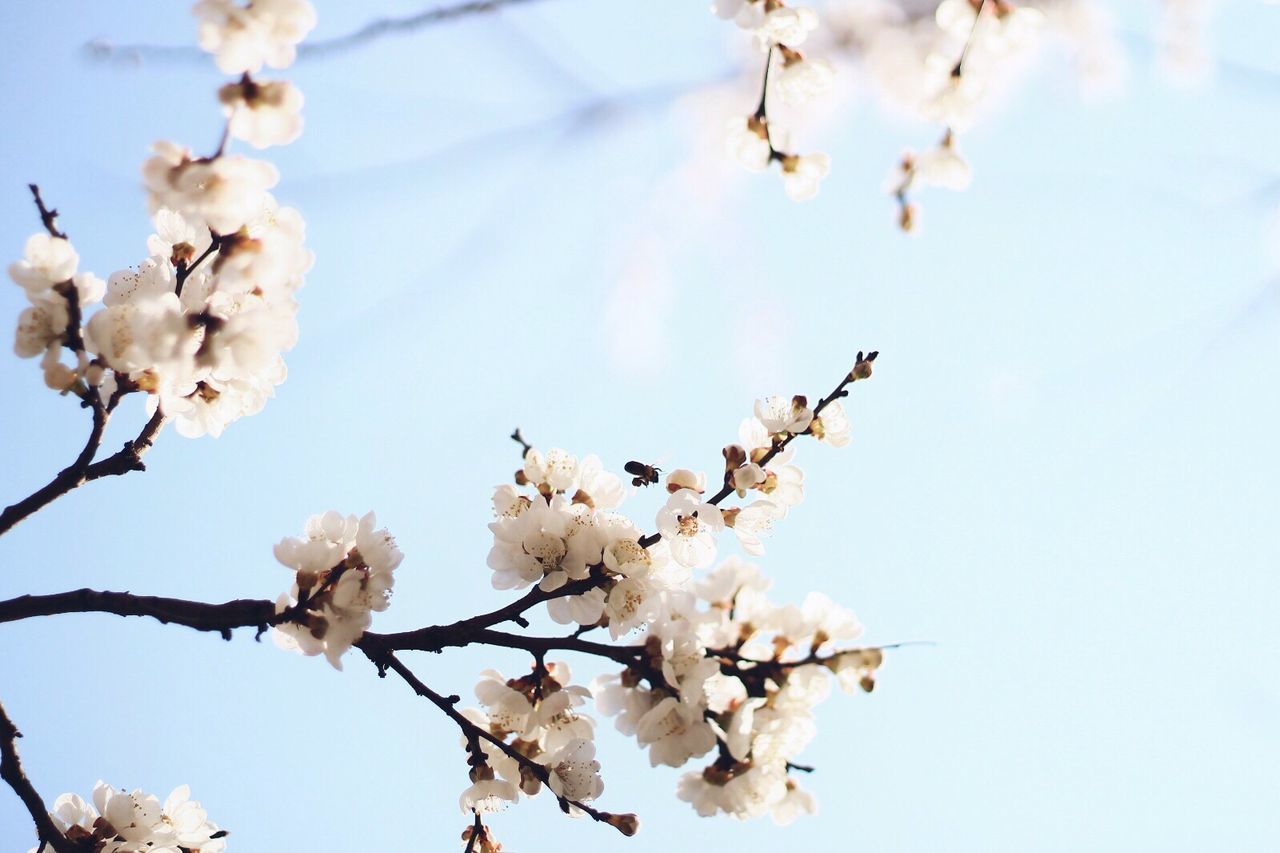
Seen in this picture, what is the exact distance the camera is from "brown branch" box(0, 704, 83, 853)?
125 cm

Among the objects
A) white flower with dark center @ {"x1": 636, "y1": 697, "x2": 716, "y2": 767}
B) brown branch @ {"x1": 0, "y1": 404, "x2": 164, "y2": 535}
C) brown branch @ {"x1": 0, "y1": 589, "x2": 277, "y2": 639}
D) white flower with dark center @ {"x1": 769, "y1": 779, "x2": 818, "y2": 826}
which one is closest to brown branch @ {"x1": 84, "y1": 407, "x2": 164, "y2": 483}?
brown branch @ {"x1": 0, "y1": 404, "x2": 164, "y2": 535}

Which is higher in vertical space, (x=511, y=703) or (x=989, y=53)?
(x=989, y=53)

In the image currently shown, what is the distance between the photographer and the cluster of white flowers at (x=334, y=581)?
1251 mm

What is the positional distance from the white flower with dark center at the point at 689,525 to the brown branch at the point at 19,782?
1009mm

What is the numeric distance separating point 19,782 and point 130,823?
0.95ft

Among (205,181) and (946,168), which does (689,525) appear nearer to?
(205,181)

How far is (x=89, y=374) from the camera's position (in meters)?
1.26

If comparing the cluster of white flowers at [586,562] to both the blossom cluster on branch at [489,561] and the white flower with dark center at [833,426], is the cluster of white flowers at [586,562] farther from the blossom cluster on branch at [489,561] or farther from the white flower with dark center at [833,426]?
the white flower with dark center at [833,426]

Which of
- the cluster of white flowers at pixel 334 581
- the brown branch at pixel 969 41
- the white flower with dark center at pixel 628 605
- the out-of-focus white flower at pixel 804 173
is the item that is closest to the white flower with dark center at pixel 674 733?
the white flower with dark center at pixel 628 605

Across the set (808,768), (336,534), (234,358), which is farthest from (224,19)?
(808,768)

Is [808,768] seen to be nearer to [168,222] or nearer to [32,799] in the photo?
[32,799]

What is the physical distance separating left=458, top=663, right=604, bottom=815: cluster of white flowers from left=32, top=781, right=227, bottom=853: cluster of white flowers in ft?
1.76

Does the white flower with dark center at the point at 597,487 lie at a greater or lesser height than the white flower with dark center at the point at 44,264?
lesser

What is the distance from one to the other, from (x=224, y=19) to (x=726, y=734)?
134 cm
